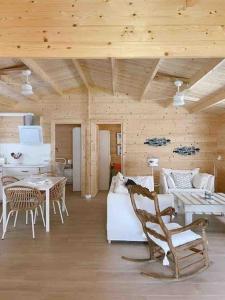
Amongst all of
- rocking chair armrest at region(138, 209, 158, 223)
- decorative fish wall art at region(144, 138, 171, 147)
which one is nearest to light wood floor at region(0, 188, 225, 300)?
rocking chair armrest at region(138, 209, 158, 223)

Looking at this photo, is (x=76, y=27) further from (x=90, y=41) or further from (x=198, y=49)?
(x=198, y=49)

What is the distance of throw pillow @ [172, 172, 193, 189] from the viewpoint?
23.1 ft

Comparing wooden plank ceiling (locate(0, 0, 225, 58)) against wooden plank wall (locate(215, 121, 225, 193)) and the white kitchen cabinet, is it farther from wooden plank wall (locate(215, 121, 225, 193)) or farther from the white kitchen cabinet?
wooden plank wall (locate(215, 121, 225, 193))

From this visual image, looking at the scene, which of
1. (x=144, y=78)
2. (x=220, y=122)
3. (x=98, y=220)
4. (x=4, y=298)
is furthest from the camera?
(x=220, y=122)

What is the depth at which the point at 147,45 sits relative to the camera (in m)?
2.49

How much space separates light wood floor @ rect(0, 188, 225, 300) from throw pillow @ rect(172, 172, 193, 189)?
93.9 inches

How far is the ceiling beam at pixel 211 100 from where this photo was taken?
221 inches

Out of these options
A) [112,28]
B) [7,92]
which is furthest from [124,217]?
[7,92]

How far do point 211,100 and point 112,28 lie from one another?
4.25 metres

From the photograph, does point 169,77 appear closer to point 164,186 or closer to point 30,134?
point 164,186

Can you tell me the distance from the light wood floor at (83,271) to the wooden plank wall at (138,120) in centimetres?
371

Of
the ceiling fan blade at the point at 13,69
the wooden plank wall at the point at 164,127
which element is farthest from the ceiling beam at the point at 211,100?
the ceiling fan blade at the point at 13,69

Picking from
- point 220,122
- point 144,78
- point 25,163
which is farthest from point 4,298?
Result: point 220,122

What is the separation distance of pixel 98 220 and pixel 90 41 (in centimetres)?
381
